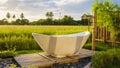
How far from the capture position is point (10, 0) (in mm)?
9828

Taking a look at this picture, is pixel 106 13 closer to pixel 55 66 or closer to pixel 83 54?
pixel 83 54

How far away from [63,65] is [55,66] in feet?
0.69

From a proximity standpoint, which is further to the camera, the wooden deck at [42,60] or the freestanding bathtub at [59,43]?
the freestanding bathtub at [59,43]

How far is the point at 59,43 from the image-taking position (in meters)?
4.92

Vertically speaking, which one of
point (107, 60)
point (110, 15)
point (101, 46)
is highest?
point (110, 15)

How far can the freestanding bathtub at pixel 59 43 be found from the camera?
192 inches

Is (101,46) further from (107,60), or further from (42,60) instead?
(107,60)

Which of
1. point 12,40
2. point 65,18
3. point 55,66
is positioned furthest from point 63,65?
point 65,18

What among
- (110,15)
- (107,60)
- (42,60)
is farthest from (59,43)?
(110,15)

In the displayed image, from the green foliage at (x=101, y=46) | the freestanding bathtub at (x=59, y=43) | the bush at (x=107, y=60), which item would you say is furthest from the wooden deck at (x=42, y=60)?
the bush at (x=107, y=60)

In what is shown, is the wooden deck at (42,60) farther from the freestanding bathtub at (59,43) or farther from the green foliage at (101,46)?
the green foliage at (101,46)

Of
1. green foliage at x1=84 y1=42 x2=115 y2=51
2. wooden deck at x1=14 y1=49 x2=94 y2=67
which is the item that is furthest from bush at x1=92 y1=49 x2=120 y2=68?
green foliage at x1=84 y1=42 x2=115 y2=51

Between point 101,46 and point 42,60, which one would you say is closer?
point 42,60

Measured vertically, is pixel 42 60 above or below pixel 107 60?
below
